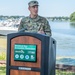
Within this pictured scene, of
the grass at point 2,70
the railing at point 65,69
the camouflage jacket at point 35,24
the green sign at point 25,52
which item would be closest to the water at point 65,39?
→ the railing at point 65,69

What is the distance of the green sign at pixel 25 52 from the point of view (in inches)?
110

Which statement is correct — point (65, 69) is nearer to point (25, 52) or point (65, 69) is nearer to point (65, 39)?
point (65, 39)

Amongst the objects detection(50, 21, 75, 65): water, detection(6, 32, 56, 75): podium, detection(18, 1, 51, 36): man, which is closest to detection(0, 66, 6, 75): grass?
detection(50, 21, 75, 65): water

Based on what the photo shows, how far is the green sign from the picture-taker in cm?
280

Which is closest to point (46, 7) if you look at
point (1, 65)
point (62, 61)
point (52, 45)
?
point (62, 61)

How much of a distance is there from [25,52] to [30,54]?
5 cm

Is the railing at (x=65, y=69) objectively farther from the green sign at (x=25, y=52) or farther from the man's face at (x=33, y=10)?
the green sign at (x=25, y=52)

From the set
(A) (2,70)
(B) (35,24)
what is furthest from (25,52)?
(A) (2,70)

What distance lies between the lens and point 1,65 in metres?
5.14

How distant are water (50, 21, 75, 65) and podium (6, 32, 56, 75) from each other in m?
1.60

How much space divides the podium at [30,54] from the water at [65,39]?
1.60 m

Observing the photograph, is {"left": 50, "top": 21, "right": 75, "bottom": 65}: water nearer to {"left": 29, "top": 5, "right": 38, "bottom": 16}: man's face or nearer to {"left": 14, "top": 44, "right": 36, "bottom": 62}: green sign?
{"left": 29, "top": 5, "right": 38, "bottom": 16}: man's face

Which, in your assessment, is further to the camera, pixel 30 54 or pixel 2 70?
pixel 2 70

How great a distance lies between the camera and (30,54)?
110 inches
